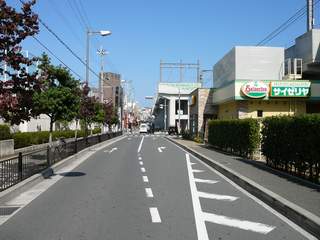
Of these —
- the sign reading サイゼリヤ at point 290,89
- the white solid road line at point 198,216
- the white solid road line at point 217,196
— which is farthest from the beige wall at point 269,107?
the white solid road line at point 217,196

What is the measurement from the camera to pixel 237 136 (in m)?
26.0

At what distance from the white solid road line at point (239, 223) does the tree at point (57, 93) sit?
15.2 meters

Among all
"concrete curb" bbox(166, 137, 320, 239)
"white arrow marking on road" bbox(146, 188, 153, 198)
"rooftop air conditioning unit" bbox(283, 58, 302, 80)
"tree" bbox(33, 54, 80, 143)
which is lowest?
"white arrow marking on road" bbox(146, 188, 153, 198)

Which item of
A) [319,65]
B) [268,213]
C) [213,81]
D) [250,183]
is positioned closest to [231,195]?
[250,183]

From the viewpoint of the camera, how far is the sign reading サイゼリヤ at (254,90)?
39.6m

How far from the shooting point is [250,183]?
1383 cm

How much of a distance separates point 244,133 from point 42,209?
593 inches

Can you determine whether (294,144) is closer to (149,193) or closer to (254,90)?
(149,193)

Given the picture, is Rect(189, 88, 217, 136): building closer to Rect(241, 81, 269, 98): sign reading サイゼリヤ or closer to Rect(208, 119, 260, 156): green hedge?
Rect(241, 81, 269, 98): sign reading サイゼリヤ

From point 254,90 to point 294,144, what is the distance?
2475cm

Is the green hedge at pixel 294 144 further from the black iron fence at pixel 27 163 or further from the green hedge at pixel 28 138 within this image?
the green hedge at pixel 28 138

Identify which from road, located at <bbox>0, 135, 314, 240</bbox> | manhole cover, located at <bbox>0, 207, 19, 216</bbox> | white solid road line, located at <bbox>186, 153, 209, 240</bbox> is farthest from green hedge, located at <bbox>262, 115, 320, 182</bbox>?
manhole cover, located at <bbox>0, 207, 19, 216</bbox>

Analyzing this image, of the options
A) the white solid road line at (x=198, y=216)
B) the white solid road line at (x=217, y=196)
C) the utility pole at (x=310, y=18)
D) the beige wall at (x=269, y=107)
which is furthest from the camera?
the beige wall at (x=269, y=107)

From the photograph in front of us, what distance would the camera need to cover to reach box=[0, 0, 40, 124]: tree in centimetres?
1317
